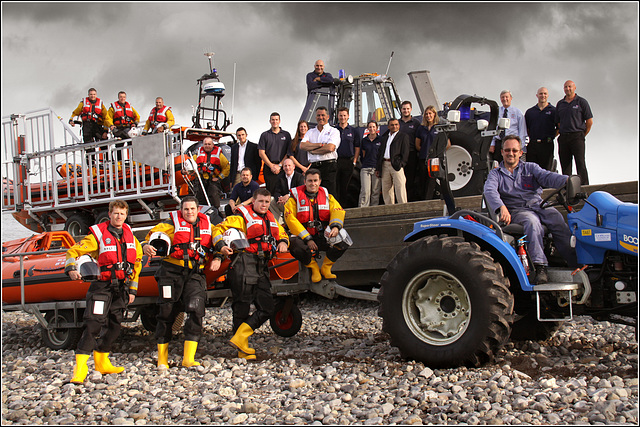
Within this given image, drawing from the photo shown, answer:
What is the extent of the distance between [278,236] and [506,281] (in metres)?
2.57

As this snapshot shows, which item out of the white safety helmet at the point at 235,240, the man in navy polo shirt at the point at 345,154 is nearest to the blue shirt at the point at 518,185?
the white safety helmet at the point at 235,240

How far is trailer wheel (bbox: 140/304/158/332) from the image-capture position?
8094mm

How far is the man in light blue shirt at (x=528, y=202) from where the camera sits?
17.6 feet

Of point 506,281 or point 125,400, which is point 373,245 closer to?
point 506,281

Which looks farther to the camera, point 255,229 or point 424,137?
point 424,137

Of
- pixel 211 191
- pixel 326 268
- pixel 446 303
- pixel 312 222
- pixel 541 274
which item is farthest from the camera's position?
pixel 211 191

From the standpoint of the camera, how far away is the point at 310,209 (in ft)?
23.6

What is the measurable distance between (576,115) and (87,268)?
651cm

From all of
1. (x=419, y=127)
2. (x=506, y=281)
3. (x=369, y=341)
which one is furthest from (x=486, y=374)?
(x=419, y=127)

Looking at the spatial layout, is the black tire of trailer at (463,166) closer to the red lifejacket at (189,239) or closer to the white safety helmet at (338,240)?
the white safety helmet at (338,240)

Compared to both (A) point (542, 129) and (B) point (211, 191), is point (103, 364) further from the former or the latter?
(A) point (542, 129)

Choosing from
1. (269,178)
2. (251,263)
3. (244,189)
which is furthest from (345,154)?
(251,263)

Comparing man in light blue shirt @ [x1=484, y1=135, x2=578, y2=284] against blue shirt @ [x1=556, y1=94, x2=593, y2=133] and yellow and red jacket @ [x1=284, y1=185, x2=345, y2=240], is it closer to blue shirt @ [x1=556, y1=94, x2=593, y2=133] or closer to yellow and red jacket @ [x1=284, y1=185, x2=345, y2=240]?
yellow and red jacket @ [x1=284, y1=185, x2=345, y2=240]

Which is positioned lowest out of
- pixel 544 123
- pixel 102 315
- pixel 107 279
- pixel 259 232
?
pixel 102 315
